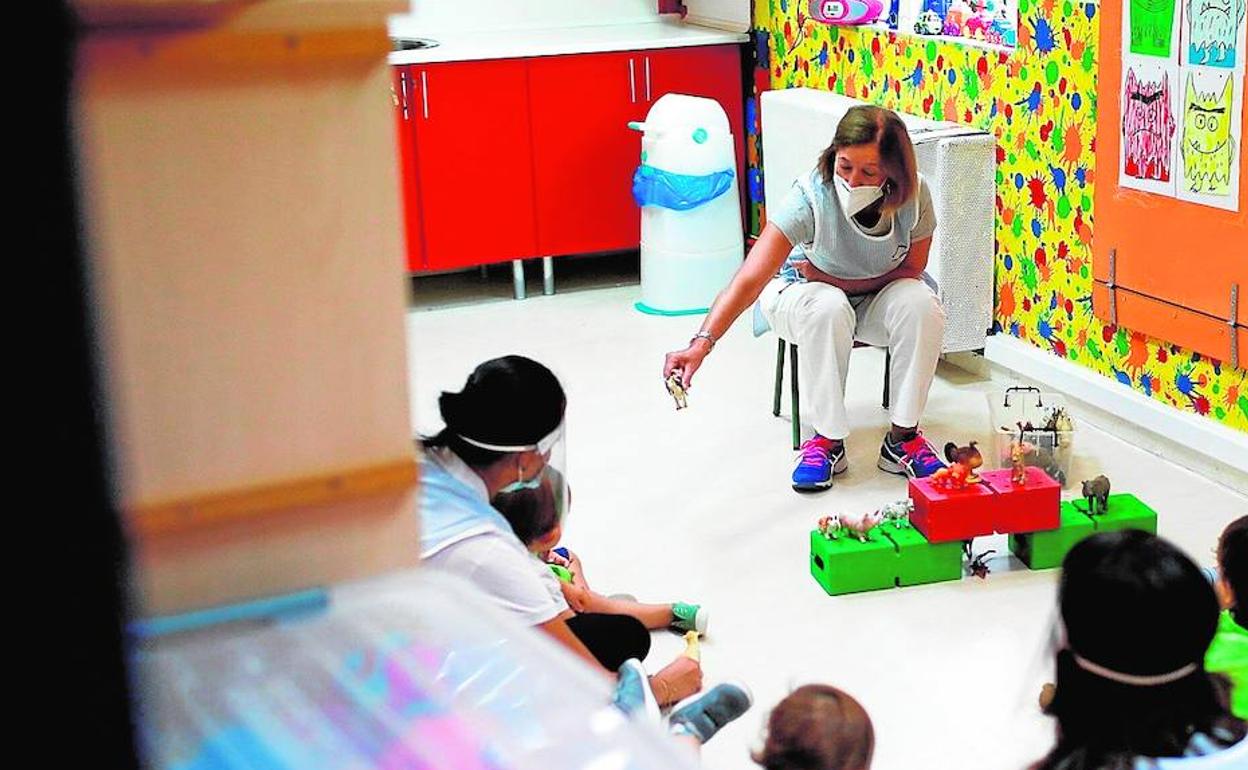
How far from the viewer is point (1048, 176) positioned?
3852 millimetres

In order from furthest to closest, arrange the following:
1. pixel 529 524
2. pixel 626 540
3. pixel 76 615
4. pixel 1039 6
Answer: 1. pixel 1039 6
2. pixel 626 540
3. pixel 529 524
4. pixel 76 615

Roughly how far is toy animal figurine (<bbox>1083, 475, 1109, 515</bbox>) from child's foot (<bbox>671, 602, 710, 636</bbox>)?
830 millimetres

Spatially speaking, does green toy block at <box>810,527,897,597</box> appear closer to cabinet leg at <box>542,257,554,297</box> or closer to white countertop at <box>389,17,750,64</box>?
cabinet leg at <box>542,257,554,297</box>

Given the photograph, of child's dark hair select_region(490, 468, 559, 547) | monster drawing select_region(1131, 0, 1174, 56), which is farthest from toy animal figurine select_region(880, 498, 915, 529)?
monster drawing select_region(1131, 0, 1174, 56)

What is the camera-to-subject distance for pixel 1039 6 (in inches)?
149

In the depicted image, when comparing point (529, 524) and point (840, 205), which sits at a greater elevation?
point (840, 205)

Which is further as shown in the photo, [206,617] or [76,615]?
[206,617]

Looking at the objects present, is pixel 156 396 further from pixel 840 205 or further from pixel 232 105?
pixel 840 205

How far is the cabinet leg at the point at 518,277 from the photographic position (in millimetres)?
5301

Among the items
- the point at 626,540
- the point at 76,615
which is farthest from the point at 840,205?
the point at 76,615

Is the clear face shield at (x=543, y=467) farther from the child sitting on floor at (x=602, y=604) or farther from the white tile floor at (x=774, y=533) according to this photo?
the white tile floor at (x=774, y=533)

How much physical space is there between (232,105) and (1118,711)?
1.12 m

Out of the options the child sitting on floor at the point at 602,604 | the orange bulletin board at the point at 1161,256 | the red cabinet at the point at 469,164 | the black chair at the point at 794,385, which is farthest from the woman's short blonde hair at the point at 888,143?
the red cabinet at the point at 469,164

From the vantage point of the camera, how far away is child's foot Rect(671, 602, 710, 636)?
108 inches
